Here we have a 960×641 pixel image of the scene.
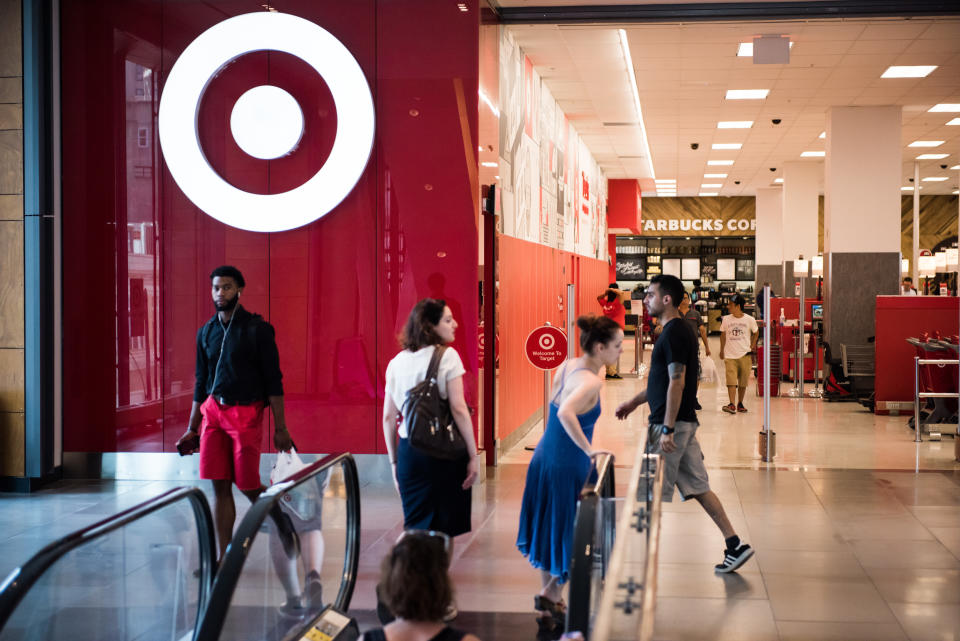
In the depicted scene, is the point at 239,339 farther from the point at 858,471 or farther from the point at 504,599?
the point at 858,471

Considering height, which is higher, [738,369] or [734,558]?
[738,369]

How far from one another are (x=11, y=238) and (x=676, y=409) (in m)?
5.26

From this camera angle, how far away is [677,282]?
5055mm

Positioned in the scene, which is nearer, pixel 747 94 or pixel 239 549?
pixel 239 549

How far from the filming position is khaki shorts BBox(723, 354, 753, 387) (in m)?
11.8

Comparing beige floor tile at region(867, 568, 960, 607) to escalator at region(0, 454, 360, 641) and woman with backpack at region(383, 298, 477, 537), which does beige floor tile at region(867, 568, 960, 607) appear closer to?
woman with backpack at region(383, 298, 477, 537)

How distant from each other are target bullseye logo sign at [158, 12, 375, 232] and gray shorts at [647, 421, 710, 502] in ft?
11.2

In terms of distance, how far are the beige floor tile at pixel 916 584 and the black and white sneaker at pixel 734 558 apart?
64cm

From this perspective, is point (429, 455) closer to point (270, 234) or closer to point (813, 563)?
point (813, 563)

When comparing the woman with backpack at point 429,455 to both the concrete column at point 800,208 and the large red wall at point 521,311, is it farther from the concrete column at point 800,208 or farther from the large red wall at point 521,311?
the concrete column at point 800,208

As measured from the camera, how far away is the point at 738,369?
11.9 m

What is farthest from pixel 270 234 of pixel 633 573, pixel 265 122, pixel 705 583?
pixel 633 573

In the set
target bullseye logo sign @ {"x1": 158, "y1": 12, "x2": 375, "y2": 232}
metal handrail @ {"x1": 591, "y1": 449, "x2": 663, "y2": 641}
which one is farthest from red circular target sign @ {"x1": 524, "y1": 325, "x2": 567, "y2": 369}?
metal handrail @ {"x1": 591, "y1": 449, "x2": 663, "y2": 641}

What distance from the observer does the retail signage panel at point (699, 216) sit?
31.1m
